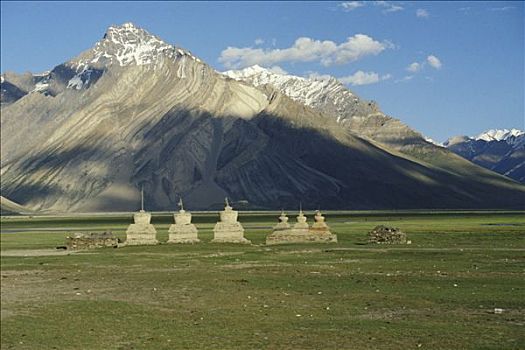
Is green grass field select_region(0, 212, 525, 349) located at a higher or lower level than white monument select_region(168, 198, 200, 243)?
lower

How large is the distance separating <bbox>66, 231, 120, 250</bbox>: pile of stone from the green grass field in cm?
1461

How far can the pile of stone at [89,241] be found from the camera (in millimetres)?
76750

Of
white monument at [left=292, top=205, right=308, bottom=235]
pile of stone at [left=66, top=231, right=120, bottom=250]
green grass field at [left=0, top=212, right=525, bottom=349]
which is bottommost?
green grass field at [left=0, top=212, right=525, bottom=349]

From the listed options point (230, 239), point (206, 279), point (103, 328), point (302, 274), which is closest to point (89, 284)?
point (206, 279)

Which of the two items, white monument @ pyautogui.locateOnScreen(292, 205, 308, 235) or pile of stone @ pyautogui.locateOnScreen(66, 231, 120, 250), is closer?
pile of stone @ pyautogui.locateOnScreen(66, 231, 120, 250)

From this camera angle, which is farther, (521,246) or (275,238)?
(275,238)

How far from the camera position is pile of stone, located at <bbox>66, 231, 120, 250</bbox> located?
3022 inches

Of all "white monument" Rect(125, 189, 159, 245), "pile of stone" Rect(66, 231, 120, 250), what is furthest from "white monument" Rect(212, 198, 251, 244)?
"pile of stone" Rect(66, 231, 120, 250)

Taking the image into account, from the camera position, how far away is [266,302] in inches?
1350

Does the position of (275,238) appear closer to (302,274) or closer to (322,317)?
(302,274)

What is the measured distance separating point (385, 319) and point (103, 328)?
32.7 feet

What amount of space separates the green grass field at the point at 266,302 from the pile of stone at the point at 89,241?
575 inches

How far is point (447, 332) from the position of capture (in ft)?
86.3

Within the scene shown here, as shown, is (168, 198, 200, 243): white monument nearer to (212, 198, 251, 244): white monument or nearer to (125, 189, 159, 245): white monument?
(125, 189, 159, 245): white monument
